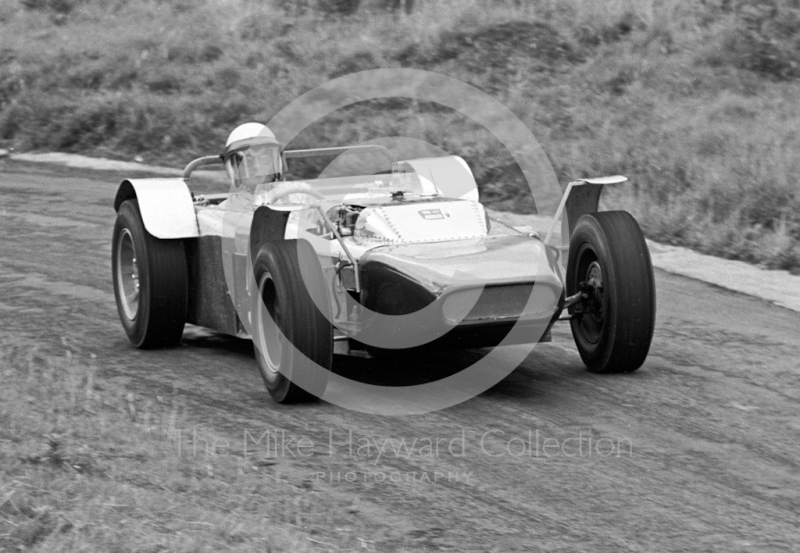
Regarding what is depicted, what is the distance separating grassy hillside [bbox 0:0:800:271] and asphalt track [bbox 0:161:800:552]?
424 centimetres

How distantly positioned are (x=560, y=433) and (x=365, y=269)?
1.39m

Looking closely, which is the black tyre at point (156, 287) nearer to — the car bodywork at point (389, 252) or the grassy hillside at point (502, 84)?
the car bodywork at point (389, 252)

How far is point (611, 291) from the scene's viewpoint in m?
6.23

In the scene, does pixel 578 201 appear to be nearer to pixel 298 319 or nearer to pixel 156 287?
pixel 298 319

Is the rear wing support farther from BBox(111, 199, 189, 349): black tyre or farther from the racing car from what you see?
BBox(111, 199, 189, 349): black tyre

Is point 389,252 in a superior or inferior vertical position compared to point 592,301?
superior

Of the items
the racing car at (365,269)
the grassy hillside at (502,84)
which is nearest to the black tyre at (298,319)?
the racing car at (365,269)

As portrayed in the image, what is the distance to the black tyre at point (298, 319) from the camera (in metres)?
5.82

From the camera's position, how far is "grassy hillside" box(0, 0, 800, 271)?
12906 millimetres

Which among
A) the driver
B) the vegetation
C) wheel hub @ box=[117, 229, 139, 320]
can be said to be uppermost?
the driver

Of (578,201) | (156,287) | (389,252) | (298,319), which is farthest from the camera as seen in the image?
(156,287)

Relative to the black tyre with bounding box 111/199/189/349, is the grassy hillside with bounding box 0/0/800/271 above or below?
above

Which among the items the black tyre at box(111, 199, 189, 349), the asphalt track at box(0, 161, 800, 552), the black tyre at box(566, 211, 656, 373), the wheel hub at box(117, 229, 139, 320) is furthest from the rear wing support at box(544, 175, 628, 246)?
the wheel hub at box(117, 229, 139, 320)

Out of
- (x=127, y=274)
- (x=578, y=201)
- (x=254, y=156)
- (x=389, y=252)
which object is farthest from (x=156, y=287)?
(x=578, y=201)
